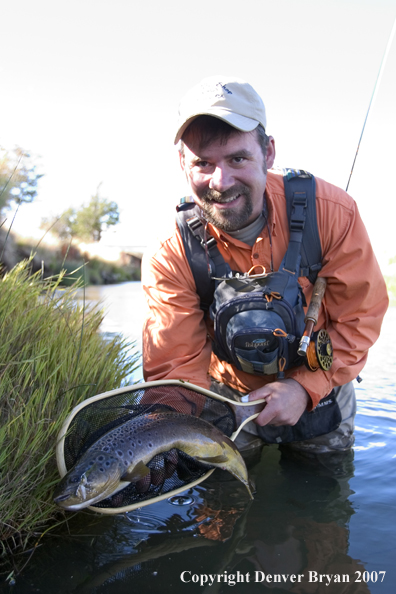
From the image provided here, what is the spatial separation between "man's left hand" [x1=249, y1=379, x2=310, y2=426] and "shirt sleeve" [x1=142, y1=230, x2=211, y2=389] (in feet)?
1.38

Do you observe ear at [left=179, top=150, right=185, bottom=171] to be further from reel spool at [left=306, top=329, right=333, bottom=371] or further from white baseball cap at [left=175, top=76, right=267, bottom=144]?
reel spool at [left=306, top=329, right=333, bottom=371]

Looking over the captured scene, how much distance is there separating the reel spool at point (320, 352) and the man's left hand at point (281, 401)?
7.3 inches

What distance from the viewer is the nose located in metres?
3.21

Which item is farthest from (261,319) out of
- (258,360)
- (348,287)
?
(348,287)

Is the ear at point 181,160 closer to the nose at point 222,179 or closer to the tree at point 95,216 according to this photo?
the nose at point 222,179

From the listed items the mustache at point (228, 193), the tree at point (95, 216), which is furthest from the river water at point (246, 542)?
the tree at point (95, 216)

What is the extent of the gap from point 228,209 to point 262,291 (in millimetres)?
595

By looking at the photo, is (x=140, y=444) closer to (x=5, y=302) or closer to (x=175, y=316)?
(x=175, y=316)

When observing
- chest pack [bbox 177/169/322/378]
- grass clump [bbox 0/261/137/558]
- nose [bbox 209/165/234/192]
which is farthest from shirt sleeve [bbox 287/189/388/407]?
grass clump [bbox 0/261/137/558]

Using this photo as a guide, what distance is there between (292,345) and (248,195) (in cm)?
103

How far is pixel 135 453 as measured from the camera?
2.20 metres

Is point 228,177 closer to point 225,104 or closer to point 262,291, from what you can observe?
point 225,104

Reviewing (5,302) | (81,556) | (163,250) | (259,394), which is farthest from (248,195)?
(81,556)

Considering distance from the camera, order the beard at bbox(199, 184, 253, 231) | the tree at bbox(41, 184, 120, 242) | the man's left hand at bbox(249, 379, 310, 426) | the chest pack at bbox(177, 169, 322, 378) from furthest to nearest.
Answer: the tree at bbox(41, 184, 120, 242)
the beard at bbox(199, 184, 253, 231)
the chest pack at bbox(177, 169, 322, 378)
the man's left hand at bbox(249, 379, 310, 426)
